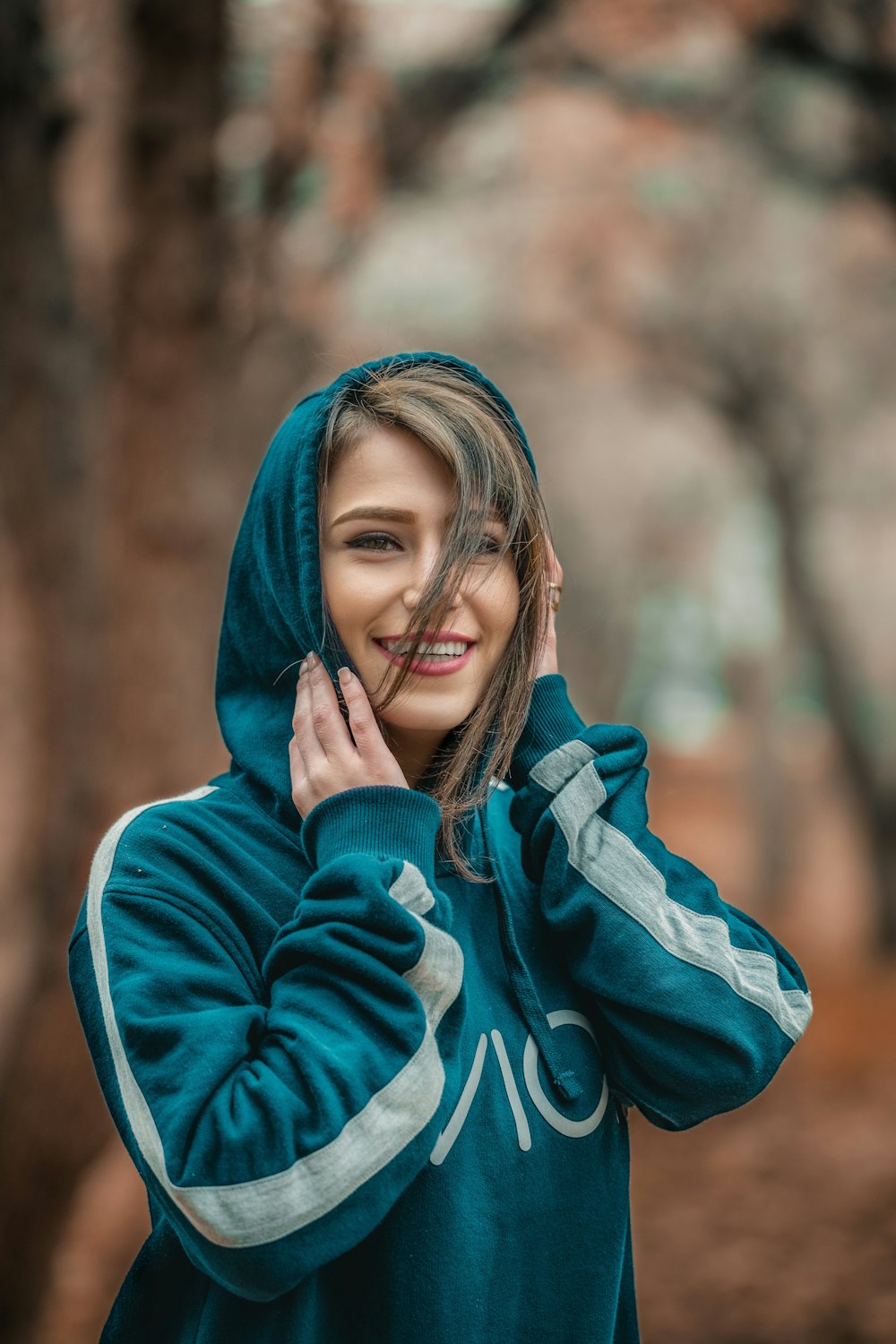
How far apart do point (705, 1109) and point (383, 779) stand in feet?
1.99

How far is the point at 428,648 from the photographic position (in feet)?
5.90

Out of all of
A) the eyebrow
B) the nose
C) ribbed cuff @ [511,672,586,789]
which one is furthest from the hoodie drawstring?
the eyebrow

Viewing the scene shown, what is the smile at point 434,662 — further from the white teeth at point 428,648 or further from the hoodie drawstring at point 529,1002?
the hoodie drawstring at point 529,1002

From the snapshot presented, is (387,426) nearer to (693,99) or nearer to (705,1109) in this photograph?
(705,1109)

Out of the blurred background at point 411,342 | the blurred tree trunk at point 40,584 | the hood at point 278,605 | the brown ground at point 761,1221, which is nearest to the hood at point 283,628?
the hood at point 278,605

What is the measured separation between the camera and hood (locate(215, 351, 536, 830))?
1.81 metres

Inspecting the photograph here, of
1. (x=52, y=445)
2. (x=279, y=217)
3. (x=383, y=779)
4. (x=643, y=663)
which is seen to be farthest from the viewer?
(x=643, y=663)

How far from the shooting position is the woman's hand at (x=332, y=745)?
1.71m

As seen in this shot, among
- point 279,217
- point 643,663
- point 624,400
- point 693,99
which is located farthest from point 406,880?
point 643,663

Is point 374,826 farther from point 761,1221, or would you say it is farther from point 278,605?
point 761,1221

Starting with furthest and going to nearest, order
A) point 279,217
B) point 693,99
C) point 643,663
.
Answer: point 643,663 → point 693,99 → point 279,217

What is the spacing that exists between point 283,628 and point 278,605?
0.03 m

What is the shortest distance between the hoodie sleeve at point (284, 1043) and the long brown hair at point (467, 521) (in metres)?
0.21

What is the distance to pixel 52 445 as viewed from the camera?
14.7 ft
